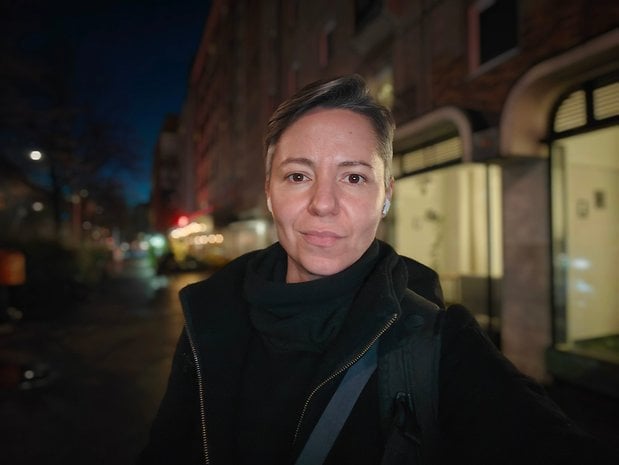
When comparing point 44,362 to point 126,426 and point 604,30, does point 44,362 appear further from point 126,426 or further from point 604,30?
point 604,30

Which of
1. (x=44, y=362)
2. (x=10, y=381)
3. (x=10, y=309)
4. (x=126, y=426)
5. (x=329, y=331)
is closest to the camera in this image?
(x=329, y=331)

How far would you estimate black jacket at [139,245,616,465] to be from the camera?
108 cm

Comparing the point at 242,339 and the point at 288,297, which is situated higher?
the point at 288,297

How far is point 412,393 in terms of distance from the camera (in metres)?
1.17

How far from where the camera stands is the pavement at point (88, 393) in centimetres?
384

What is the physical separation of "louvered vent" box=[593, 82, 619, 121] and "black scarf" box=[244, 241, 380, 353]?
15.6 feet

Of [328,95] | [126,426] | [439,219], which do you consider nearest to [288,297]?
[328,95]

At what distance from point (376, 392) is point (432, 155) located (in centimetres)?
683

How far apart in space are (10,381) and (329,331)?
639 centimetres

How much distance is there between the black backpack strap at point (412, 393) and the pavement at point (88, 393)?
11.4 feet

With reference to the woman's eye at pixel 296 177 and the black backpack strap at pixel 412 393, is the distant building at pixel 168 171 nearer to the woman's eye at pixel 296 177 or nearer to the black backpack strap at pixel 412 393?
the woman's eye at pixel 296 177

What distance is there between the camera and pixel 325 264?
1429mm

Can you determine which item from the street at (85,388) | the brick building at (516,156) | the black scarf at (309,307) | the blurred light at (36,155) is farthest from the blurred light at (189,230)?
the black scarf at (309,307)

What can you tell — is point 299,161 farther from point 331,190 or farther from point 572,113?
point 572,113
